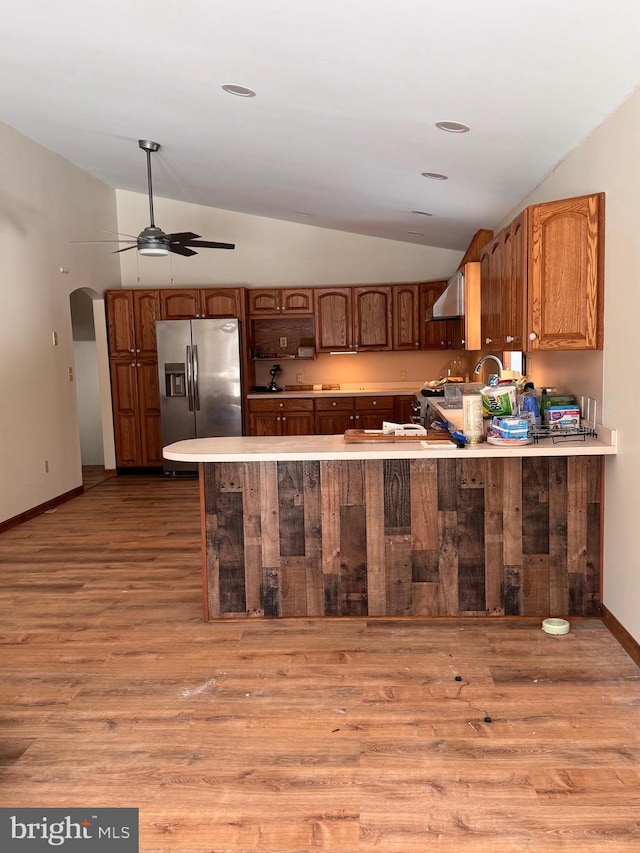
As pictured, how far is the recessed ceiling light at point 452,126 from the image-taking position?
3557 millimetres

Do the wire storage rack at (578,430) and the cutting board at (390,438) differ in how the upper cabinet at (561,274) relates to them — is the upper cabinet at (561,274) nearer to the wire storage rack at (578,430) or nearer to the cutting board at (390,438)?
the wire storage rack at (578,430)

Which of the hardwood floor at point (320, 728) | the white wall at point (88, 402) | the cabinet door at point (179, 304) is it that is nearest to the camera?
the hardwood floor at point (320, 728)

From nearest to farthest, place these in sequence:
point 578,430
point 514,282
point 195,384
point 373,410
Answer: point 578,430, point 514,282, point 195,384, point 373,410

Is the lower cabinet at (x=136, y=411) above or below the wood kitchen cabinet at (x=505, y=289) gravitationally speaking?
below

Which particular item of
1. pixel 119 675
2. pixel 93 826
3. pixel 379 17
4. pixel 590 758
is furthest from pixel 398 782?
pixel 379 17

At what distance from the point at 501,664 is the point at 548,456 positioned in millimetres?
1026

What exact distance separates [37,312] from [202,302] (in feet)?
6.94

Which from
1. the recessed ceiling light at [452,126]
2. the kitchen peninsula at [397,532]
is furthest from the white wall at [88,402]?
the recessed ceiling light at [452,126]

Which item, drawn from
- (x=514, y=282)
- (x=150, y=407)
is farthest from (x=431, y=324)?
(x=514, y=282)

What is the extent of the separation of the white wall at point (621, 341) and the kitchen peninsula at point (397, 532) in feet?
0.65

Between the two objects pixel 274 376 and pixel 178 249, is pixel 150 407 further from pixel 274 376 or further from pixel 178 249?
pixel 178 249

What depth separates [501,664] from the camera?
3.03 metres

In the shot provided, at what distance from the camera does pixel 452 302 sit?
624 cm

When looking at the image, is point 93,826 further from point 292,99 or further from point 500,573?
point 292,99
